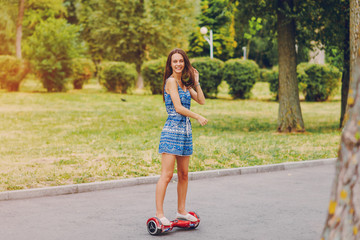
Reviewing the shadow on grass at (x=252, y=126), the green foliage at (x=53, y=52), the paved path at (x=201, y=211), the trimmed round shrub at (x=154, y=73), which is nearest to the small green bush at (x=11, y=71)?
the green foliage at (x=53, y=52)

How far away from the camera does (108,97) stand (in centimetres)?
3131

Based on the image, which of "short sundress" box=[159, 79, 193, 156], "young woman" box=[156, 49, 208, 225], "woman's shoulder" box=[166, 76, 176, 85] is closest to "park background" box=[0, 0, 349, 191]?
"young woman" box=[156, 49, 208, 225]

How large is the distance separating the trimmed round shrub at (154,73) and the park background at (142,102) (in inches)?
2.7

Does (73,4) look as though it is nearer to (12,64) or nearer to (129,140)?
(12,64)

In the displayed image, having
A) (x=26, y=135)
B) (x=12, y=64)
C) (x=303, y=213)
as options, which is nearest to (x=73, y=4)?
(x=12, y=64)

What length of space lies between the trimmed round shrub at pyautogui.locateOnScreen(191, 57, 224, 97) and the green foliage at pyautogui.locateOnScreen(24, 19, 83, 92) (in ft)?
26.2

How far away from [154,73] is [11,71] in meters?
8.56

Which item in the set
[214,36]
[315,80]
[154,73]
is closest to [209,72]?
[154,73]

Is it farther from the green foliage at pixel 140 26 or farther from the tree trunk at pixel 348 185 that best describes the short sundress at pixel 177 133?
the green foliage at pixel 140 26

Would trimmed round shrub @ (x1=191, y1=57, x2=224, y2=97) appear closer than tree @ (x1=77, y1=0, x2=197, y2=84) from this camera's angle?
Yes

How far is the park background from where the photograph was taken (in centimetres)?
1088

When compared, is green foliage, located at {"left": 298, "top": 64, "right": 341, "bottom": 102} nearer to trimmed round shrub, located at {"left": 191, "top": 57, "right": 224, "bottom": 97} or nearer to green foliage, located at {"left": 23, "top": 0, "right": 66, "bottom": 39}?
trimmed round shrub, located at {"left": 191, "top": 57, "right": 224, "bottom": 97}

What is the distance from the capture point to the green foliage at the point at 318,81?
29.3 m

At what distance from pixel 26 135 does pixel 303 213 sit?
32.7ft
